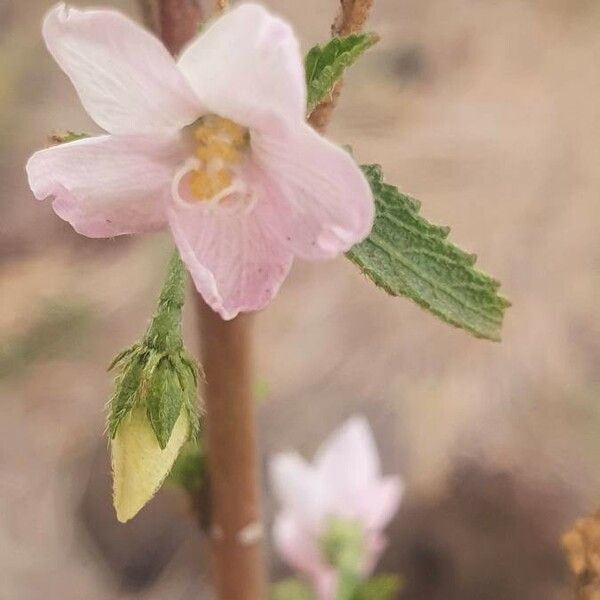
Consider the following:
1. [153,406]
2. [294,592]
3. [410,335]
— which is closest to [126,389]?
[153,406]

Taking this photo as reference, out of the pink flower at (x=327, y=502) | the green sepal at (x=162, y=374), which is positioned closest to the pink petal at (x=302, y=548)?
the pink flower at (x=327, y=502)

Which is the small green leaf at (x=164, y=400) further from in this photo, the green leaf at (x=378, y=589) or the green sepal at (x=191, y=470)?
the green leaf at (x=378, y=589)

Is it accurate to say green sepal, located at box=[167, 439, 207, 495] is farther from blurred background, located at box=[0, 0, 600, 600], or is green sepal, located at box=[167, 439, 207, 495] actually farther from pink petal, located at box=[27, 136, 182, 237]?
blurred background, located at box=[0, 0, 600, 600]

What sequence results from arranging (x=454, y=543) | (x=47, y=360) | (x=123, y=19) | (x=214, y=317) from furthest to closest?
(x=47, y=360), (x=454, y=543), (x=214, y=317), (x=123, y=19)

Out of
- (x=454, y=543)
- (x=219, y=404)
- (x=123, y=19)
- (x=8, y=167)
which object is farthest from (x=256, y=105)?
(x=8, y=167)

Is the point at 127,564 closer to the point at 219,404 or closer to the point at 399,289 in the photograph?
the point at 219,404

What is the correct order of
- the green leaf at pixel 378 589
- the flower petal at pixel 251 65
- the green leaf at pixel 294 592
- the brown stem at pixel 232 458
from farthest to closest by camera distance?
the green leaf at pixel 294 592
the green leaf at pixel 378 589
the brown stem at pixel 232 458
the flower petal at pixel 251 65
